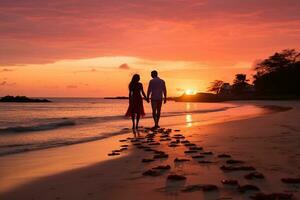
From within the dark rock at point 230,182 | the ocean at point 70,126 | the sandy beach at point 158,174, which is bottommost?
the ocean at point 70,126

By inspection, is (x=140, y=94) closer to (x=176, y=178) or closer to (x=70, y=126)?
(x=70, y=126)

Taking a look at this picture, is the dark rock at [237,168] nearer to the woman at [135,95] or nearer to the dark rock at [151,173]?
the dark rock at [151,173]

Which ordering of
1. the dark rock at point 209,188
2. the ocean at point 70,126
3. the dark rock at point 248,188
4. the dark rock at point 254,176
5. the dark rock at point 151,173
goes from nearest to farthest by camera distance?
the dark rock at point 248,188
the dark rock at point 209,188
the dark rock at point 254,176
the dark rock at point 151,173
the ocean at point 70,126

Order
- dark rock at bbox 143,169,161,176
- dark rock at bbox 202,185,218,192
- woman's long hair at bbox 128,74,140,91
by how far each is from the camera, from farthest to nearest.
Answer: woman's long hair at bbox 128,74,140,91 → dark rock at bbox 143,169,161,176 → dark rock at bbox 202,185,218,192

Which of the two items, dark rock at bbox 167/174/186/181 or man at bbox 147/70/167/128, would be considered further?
man at bbox 147/70/167/128

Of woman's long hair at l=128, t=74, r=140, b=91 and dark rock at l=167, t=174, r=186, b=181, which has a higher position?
woman's long hair at l=128, t=74, r=140, b=91

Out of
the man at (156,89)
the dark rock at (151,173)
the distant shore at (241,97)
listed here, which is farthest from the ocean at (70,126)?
the distant shore at (241,97)

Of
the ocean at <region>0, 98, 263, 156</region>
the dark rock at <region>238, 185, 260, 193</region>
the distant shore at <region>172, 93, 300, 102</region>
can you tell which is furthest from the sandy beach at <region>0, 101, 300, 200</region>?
the distant shore at <region>172, 93, 300, 102</region>

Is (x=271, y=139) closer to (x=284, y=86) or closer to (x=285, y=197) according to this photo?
(x=285, y=197)

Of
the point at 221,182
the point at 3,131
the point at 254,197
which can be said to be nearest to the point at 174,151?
the point at 221,182

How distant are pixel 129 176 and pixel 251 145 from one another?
3.98 m

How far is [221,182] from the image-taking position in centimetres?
482

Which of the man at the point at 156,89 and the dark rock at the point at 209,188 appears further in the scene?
the man at the point at 156,89

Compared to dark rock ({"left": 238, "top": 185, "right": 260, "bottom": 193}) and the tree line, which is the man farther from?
the tree line
